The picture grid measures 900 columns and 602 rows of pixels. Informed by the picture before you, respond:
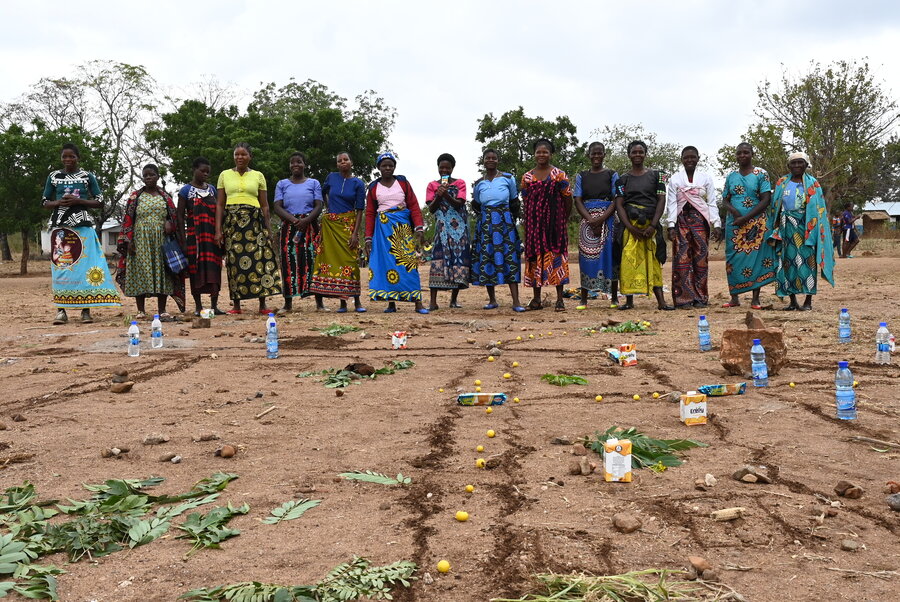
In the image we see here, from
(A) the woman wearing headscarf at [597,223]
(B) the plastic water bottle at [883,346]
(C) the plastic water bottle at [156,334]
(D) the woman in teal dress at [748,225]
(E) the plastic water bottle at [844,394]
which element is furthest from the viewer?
(A) the woman wearing headscarf at [597,223]

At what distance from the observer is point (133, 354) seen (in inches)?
274

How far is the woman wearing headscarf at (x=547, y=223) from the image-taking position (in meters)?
10.2

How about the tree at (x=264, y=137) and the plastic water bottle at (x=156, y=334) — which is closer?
the plastic water bottle at (x=156, y=334)

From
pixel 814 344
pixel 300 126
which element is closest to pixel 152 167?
pixel 814 344

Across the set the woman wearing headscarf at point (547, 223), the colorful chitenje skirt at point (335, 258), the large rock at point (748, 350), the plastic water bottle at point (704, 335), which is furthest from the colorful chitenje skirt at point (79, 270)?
the large rock at point (748, 350)

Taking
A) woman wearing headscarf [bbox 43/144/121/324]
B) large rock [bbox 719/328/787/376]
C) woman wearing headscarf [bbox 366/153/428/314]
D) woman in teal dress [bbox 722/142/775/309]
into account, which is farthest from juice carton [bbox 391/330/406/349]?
woman in teal dress [bbox 722/142/775/309]

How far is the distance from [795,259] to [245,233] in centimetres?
694

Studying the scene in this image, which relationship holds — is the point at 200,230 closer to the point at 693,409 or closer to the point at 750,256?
the point at 750,256

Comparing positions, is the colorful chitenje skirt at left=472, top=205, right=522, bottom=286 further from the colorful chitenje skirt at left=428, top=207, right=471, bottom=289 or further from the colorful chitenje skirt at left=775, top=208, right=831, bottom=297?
the colorful chitenje skirt at left=775, top=208, right=831, bottom=297

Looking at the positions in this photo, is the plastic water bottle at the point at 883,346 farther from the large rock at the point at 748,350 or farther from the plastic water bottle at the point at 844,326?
the plastic water bottle at the point at 844,326

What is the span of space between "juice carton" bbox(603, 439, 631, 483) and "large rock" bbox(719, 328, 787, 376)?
252 centimetres

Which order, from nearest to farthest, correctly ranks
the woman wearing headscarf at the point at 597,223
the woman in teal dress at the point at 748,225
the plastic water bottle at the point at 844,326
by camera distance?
the plastic water bottle at the point at 844,326 → the woman in teal dress at the point at 748,225 → the woman wearing headscarf at the point at 597,223

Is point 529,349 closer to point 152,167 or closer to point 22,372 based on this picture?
point 22,372

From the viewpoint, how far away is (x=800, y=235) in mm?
9719
